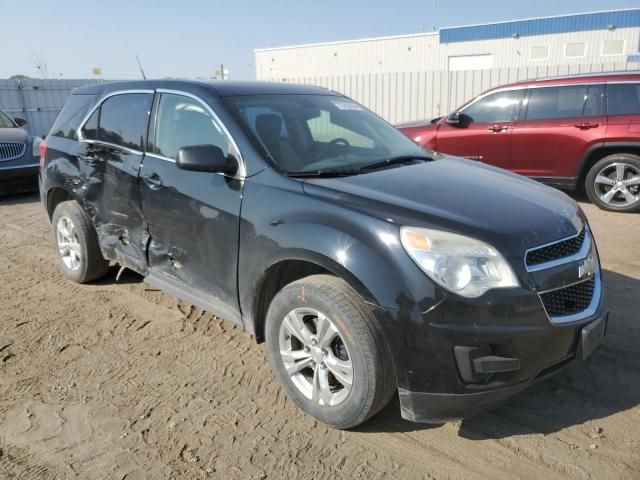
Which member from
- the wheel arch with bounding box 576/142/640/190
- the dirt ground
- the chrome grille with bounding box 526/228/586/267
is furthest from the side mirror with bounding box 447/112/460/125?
the chrome grille with bounding box 526/228/586/267

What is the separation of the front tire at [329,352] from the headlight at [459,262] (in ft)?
1.20

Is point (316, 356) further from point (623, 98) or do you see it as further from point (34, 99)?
point (34, 99)

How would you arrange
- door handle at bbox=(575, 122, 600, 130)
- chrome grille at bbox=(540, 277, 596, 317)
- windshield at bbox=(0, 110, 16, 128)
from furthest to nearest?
windshield at bbox=(0, 110, 16, 128), door handle at bbox=(575, 122, 600, 130), chrome grille at bbox=(540, 277, 596, 317)

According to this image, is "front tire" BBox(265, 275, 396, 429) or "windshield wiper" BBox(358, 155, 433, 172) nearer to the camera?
"front tire" BBox(265, 275, 396, 429)

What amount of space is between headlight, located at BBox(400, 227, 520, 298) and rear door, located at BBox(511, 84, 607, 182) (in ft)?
19.5

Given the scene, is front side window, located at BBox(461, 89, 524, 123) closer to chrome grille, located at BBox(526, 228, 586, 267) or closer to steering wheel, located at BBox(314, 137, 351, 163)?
steering wheel, located at BBox(314, 137, 351, 163)

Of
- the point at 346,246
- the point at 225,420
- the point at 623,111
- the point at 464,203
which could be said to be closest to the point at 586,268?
the point at 464,203

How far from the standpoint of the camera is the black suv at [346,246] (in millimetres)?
2338

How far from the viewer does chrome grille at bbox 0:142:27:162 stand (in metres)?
8.89

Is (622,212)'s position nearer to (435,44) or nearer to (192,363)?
(192,363)

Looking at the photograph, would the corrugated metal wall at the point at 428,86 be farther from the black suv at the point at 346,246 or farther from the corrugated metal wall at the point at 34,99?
the black suv at the point at 346,246

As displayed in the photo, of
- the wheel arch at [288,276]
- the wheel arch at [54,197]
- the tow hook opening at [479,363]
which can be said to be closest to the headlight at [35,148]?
the wheel arch at [54,197]

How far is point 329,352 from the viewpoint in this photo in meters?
2.68

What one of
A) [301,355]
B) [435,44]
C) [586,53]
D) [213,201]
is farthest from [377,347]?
[435,44]
